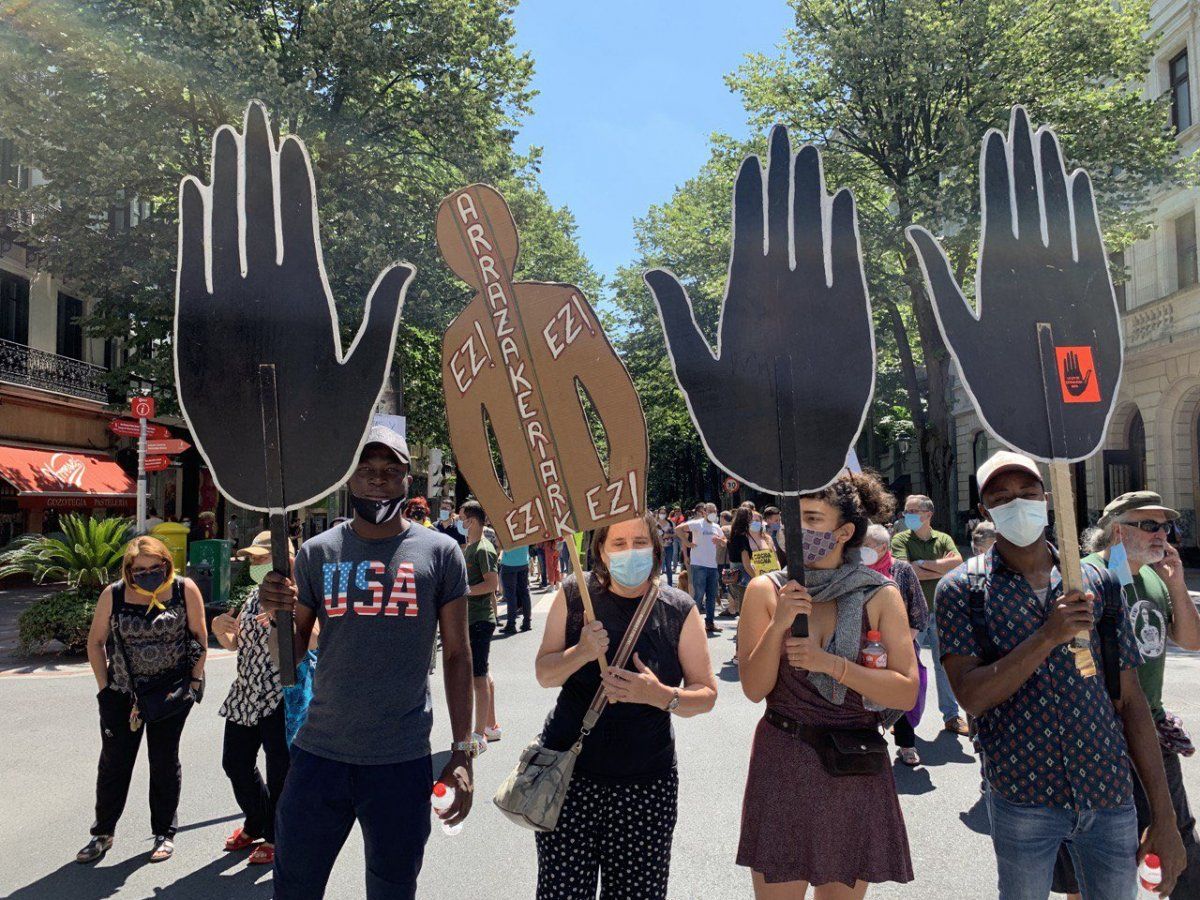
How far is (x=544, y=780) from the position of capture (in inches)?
112

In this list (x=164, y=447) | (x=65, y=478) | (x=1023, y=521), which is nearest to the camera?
(x=1023, y=521)

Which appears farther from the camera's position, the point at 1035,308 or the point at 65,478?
the point at 65,478


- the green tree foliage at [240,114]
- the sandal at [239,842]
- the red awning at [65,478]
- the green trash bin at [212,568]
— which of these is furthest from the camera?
the red awning at [65,478]

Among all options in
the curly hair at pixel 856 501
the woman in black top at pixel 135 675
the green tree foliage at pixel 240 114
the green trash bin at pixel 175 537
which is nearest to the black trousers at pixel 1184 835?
the curly hair at pixel 856 501

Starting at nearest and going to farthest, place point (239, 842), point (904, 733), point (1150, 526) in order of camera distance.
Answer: point (1150, 526)
point (239, 842)
point (904, 733)

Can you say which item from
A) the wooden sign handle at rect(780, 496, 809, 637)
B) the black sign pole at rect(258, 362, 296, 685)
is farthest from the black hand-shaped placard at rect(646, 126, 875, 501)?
the black sign pole at rect(258, 362, 296, 685)

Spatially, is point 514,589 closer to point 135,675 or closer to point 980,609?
point 135,675

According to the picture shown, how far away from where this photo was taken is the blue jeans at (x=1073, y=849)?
260cm

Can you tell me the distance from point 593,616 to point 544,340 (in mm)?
1030

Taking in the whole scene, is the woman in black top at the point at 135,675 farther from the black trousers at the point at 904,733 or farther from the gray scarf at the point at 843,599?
the black trousers at the point at 904,733

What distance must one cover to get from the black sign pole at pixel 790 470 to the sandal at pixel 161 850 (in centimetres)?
376

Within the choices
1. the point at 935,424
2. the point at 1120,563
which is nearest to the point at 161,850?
the point at 1120,563

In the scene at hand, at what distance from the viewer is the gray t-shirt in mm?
2906

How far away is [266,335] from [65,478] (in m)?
23.1
